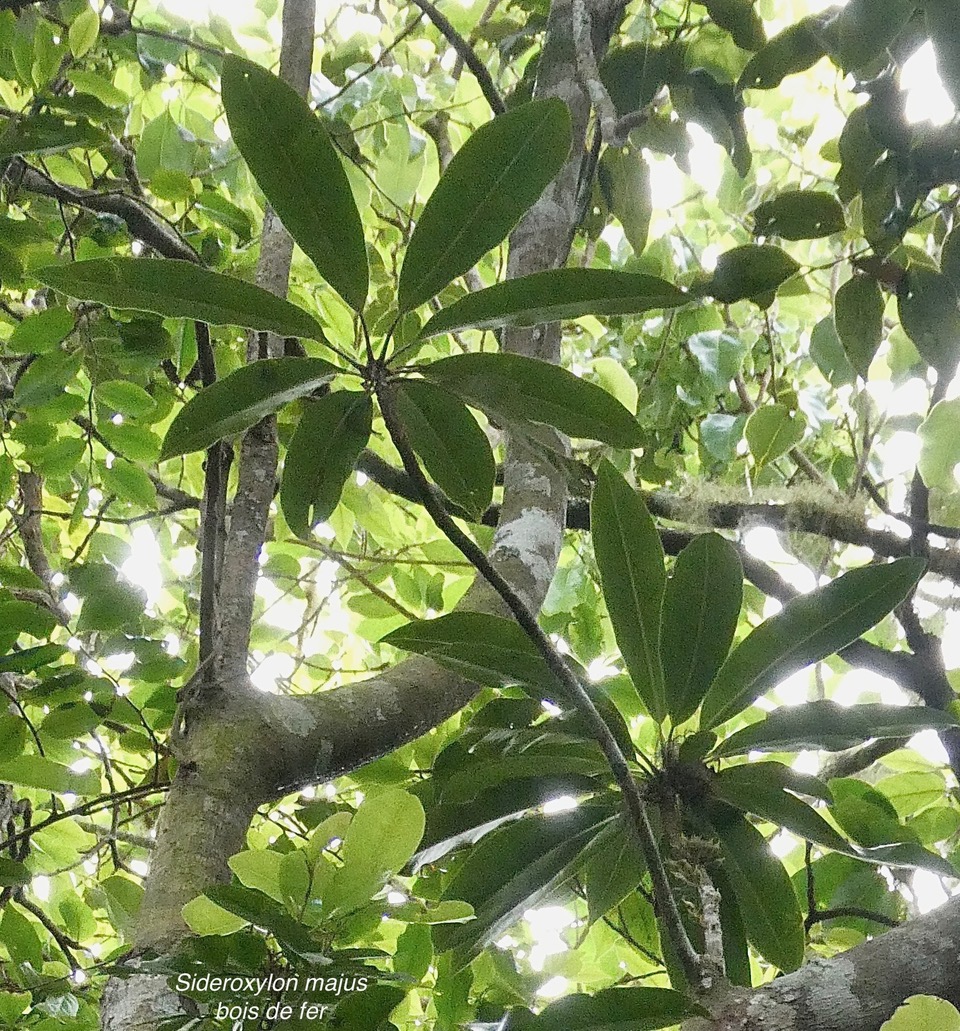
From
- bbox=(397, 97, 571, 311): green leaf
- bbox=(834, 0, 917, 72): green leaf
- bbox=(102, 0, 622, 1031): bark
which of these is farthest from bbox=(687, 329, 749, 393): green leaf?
bbox=(397, 97, 571, 311): green leaf

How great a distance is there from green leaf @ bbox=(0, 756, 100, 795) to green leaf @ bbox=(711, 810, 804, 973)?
51 centimetres

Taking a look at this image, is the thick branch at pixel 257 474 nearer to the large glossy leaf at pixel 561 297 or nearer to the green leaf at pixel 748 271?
the large glossy leaf at pixel 561 297

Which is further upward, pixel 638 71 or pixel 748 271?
pixel 638 71

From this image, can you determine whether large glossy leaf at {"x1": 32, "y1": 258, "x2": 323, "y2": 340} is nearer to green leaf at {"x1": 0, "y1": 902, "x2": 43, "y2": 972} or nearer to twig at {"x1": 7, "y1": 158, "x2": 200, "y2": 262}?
twig at {"x1": 7, "y1": 158, "x2": 200, "y2": 262}

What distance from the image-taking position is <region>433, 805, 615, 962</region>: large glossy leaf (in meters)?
0.65

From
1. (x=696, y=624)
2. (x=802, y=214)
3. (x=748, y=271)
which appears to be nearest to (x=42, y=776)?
(x=696, y=624)

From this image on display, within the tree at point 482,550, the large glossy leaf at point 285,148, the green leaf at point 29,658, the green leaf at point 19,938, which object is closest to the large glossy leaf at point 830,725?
the tree at point 482,550

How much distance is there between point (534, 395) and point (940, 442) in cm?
50

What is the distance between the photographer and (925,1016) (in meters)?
0.47

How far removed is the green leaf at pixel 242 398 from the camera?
1.87 feet

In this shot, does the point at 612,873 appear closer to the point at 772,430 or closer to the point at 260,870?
the point at 260,870

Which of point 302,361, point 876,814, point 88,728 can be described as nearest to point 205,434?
point 302,361

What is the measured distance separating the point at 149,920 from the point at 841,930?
25.8 inches

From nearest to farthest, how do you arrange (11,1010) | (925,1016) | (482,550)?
1. (925,1016)
2. (11,1010)
3. (482,550)
